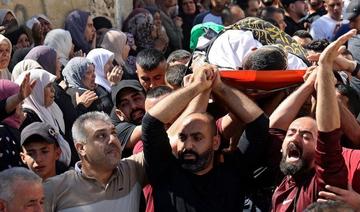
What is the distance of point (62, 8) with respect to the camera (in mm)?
10578

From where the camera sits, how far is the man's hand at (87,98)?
8.05 meters

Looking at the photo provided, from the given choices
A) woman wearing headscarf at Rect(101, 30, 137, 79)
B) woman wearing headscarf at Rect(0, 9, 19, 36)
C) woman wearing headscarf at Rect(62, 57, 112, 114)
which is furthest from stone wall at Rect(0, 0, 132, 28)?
woman wearing headscarf at Rect(62, 57, 112, 114)

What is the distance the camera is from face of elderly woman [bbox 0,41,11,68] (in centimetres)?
770

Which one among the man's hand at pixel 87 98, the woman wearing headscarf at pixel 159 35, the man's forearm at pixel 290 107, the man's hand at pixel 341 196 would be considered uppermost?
the man's forearm at pixel 290 107

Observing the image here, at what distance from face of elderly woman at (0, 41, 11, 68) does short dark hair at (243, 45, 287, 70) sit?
2829mm

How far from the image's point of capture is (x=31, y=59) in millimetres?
8258

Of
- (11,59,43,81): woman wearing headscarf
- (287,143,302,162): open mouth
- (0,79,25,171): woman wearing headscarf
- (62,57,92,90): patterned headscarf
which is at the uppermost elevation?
(287,143,302,162): open mouth

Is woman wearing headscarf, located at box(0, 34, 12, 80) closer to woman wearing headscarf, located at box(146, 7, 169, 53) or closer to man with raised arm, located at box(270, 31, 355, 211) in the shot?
man with raised arm, located at box(270, 31, 355, 211)

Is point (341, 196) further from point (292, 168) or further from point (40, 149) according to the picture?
point (40, 149)

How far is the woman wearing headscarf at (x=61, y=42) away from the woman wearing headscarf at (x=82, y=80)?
0.72 meters

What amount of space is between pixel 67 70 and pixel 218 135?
343cm

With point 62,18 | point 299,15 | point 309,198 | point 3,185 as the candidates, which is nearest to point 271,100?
point 309,198

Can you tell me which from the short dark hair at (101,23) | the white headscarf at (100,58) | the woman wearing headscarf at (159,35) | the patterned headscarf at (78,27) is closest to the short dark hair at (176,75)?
the white headscarf at (100,58)

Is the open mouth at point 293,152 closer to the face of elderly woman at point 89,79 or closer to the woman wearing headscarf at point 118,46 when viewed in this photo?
the face of elderly woman at point 89,79
